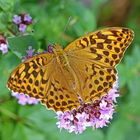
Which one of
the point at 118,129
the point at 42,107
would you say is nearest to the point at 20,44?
the point at 42,107

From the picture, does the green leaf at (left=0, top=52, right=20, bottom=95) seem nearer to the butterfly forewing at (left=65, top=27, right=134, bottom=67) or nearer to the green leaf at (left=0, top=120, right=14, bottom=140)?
the green leaf at (left=0, top=120, right=14, bottom=140)

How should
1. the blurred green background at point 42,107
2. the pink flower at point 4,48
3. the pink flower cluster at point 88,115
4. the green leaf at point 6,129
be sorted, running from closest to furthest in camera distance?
the pink flower cluster at point 88,115, the pink flower at point 4,48, the blurred green background at point 42,107, the green leaf at point 6,129

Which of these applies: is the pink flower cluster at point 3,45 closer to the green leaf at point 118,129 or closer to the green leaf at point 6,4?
the green leaf at point 6,4

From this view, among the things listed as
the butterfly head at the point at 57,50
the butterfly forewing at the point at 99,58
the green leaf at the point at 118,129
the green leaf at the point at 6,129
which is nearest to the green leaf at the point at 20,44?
the butterfly head at the point at 57,50

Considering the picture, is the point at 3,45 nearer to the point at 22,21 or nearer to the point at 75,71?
the point at 22,21

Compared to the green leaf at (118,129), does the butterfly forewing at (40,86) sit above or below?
above

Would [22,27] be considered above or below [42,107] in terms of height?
above
